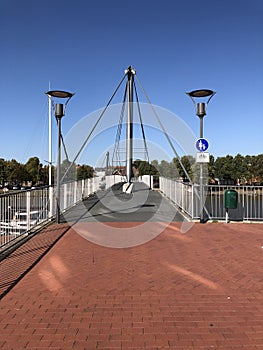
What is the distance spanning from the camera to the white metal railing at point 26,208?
594 centimetres

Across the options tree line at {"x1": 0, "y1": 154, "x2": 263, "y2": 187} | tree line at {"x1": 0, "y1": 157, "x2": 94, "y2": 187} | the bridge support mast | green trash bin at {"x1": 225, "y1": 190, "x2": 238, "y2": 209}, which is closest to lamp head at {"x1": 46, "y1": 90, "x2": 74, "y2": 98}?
green trash bin at {"x1": 225, "y1": 190, "x2": 238, "y2": 209}

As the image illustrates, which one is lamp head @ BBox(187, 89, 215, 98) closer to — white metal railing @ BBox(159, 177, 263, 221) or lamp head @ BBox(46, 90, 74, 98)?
white metal railing @ BBox(159, 177, 263, 221)

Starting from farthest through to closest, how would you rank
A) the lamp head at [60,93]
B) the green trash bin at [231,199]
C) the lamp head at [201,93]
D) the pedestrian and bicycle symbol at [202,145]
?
the pedestrian and bicycle symbol at [202,145], the lamp head at [201,93], the lamp head at [60,93], the green trash bin at [231,199]

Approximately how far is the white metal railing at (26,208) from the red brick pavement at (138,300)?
113cm

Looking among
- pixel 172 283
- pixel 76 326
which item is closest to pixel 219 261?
pixel 172 283

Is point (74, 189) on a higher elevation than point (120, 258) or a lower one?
higher

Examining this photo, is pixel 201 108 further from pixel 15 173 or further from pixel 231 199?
pixel 15 173

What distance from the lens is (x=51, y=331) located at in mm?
2844

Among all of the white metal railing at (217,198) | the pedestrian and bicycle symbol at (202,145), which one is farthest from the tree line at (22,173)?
the pedestrian and bicycle symbol at (202,145)

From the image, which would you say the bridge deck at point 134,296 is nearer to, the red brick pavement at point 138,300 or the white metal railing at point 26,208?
the red brick pavement at point 138,300

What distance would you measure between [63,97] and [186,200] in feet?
16.7

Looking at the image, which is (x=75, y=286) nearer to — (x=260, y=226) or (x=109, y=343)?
(x=109, y=343)

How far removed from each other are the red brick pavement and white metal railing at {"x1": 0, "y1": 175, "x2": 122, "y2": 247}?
1133 mm

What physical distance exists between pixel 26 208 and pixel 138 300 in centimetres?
441
